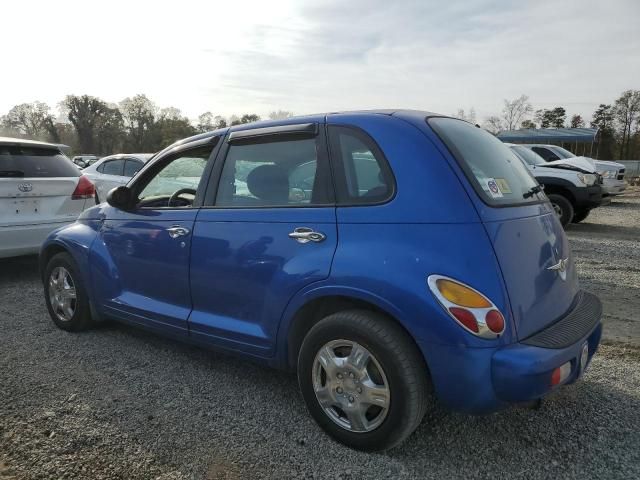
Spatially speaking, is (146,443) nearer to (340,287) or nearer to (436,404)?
(340,287)

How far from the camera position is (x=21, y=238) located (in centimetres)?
563

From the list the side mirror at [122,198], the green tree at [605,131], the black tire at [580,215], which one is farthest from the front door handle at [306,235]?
the green tree at [605,131]

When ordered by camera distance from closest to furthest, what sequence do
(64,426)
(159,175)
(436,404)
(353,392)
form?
1. (353,392)
2. (64,426)
3. (436,404)
4. (159,175)

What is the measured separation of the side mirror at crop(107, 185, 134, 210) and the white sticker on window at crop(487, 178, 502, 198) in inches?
101

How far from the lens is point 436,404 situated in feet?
10.0

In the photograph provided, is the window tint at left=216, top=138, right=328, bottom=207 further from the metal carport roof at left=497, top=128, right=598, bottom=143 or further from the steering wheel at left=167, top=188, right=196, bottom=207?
the metal carport roof at left=497, top=128, right=598, bottom=143

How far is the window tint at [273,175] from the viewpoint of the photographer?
2.83 m

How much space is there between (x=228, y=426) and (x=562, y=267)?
202 cm

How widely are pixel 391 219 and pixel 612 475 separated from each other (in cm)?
157

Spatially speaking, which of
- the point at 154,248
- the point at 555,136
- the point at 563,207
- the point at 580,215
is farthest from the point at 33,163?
the point at 555,136

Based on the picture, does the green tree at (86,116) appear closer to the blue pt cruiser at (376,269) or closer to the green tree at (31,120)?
the green tree at (31,120)

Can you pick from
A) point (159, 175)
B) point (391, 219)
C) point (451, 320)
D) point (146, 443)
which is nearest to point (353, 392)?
point (451, 320)

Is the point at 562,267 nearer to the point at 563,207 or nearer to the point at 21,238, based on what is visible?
the point at 21,238

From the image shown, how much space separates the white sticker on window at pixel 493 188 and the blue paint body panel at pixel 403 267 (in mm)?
126
